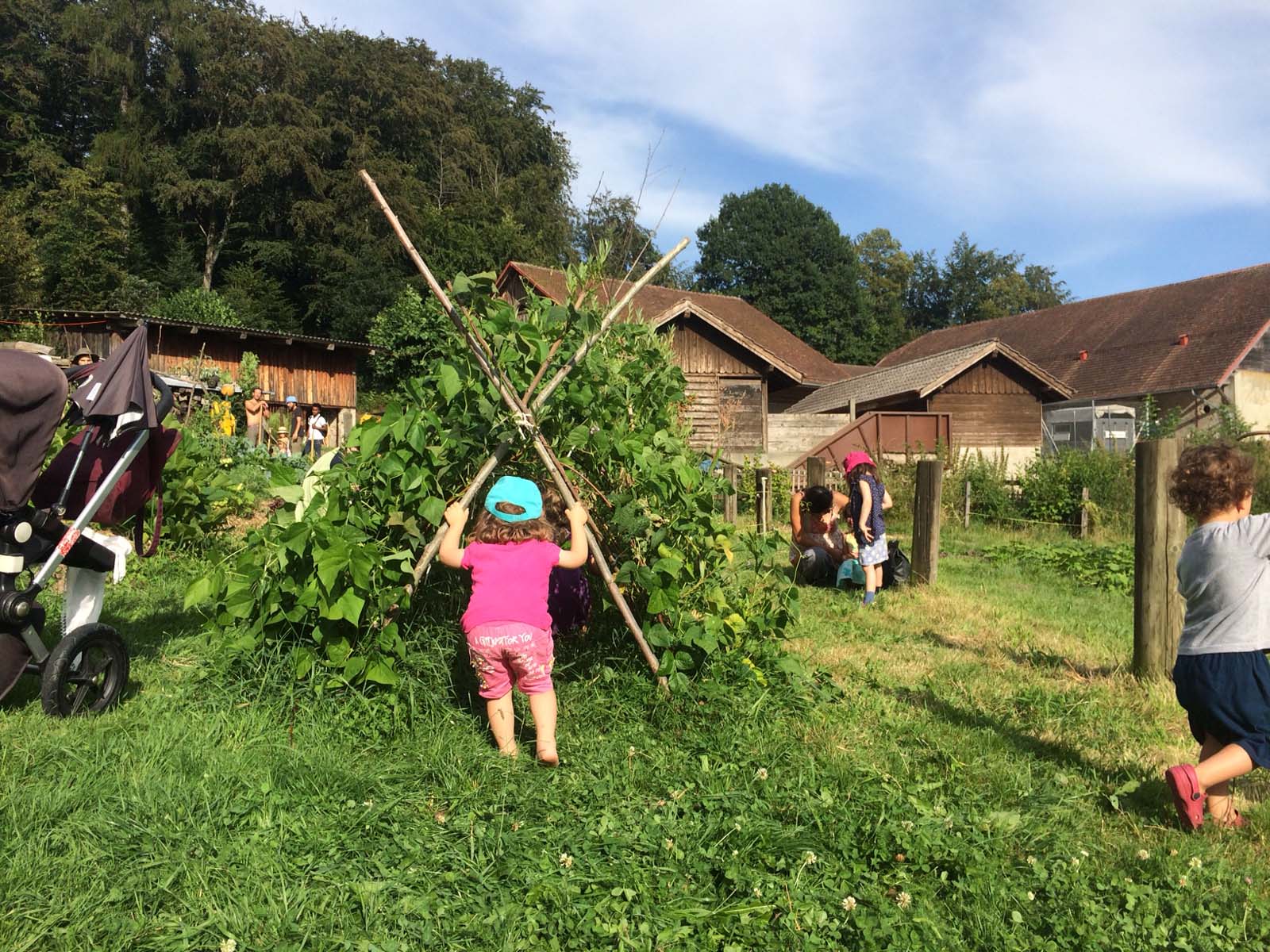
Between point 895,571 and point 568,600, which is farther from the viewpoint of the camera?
point 895,571

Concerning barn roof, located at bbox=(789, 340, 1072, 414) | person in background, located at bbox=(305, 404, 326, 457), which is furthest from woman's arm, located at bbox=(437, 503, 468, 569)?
barn roof, located at bbox=(789, 340, 1072, 414)

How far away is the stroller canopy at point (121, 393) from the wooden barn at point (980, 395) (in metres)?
20.0

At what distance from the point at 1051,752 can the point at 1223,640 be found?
1.11 metres

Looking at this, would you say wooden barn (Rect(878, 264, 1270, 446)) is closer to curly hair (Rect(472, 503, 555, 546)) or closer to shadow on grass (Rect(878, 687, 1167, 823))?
shadow on grass (Rect(878, 687, 1167, 823))

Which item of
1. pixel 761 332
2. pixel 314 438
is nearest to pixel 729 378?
pixel 761 332

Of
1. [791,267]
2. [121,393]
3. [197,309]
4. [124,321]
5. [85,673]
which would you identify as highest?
[791,267]

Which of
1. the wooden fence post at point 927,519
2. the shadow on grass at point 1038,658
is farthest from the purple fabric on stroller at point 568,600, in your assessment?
the wooden fence post at point 927,519

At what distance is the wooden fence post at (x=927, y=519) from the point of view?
848 cm

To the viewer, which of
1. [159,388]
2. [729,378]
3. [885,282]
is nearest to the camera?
[159,388]

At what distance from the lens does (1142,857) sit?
10.1ft

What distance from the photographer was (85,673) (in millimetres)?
4043

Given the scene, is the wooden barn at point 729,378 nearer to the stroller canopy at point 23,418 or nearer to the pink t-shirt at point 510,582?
the pink t-shirt at point 510,582

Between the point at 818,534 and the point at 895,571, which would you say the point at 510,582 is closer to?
the point at 818,534

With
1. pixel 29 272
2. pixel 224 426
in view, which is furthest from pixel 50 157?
pixel 224 426
